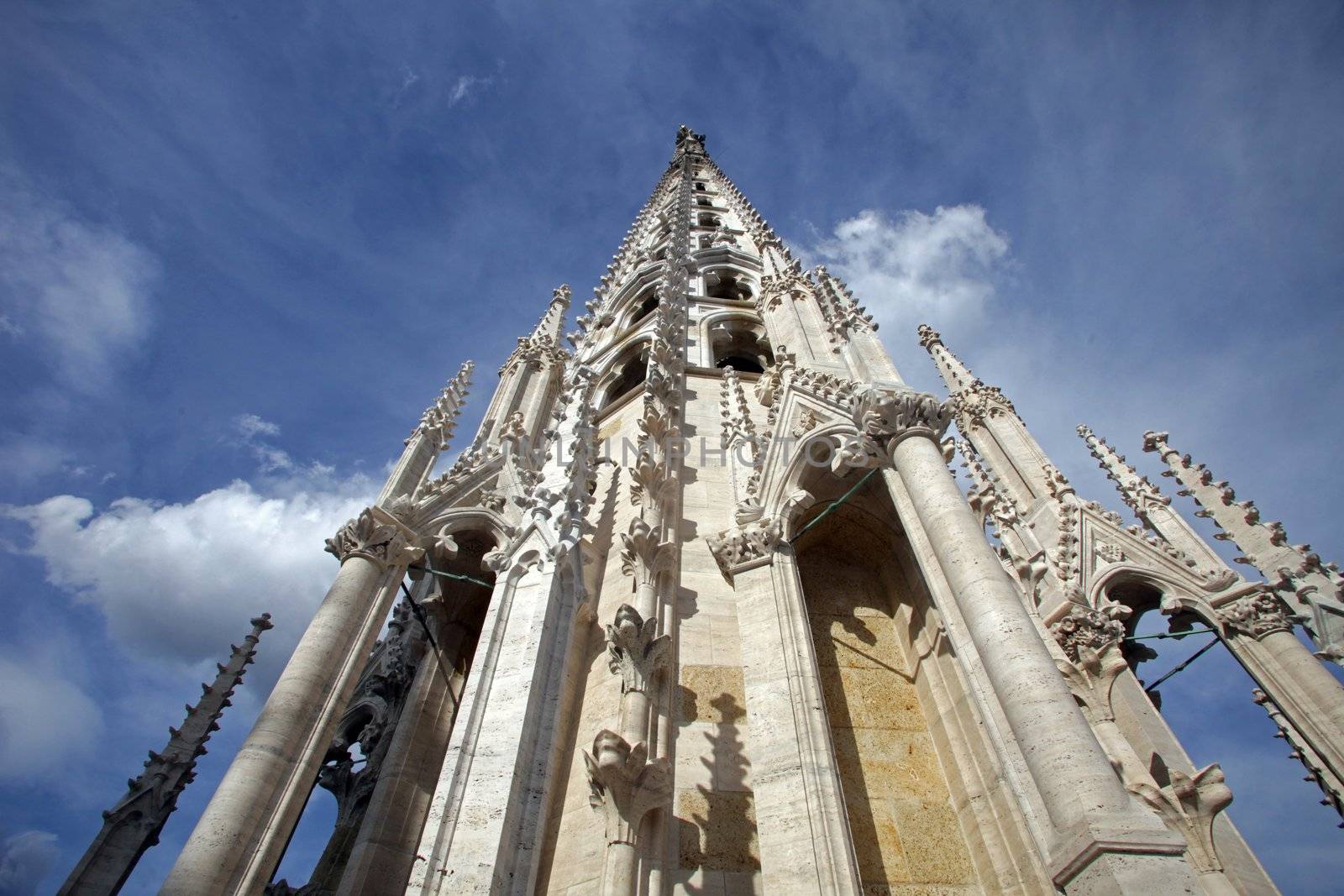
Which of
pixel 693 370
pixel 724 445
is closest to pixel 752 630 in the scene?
pixel 724 445

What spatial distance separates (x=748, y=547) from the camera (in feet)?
30.2

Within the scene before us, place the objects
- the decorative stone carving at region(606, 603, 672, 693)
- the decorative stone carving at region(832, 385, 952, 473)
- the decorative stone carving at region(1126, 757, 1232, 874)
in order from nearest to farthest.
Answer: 1. the decorative stone carving at region(606, 603, 672, 693)
2. the decorative stone carving at region(1126, 757, 1232, 874)
3. the decorative stone carving at region(832, 385, 952, 473)

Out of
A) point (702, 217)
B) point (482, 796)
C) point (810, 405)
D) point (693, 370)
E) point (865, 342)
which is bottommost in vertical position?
point (482, 796)

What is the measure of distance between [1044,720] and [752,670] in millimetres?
3080

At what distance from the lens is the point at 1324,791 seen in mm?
11312

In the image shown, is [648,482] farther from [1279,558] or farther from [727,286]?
[727,286]

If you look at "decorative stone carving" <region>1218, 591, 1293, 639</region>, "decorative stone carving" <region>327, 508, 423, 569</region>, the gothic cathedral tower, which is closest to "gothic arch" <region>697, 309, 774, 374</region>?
the gothic cathedral tower

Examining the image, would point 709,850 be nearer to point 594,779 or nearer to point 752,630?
point 594,779

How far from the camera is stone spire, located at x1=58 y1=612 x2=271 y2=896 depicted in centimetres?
973

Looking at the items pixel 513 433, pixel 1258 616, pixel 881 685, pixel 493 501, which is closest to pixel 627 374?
pixel 513 433

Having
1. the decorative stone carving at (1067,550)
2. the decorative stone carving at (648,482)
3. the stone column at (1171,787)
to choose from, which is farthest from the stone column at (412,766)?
the decorative stone carving at (1067,550)

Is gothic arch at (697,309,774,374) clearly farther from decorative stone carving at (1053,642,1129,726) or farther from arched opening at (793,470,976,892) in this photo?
decorative stone carving at (1053,642,1129,726)

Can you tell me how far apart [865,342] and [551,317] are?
1053 cm

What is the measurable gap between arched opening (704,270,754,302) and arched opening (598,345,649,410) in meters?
5.18
